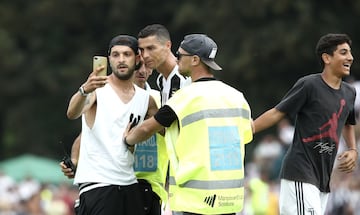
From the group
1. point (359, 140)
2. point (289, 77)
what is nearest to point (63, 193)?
point (289, 77)

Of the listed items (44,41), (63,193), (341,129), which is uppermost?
(44,41)

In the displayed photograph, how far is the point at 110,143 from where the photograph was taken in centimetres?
1132

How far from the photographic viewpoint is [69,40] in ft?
144

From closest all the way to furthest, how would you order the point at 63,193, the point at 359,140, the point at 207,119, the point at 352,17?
1. the point at 207,119
2. the point at 359,140
3. the point at 63,193
4. the point at 352,17

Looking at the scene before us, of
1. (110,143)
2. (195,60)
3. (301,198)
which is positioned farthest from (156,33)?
(301,198)

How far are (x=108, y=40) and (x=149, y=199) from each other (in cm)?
3001

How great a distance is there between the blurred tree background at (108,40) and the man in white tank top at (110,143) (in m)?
23.3

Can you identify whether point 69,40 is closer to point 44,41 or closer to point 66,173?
point 44,41

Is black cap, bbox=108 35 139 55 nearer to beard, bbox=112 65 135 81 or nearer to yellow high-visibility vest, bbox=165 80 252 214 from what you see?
beard, bbox=112 65 135 81

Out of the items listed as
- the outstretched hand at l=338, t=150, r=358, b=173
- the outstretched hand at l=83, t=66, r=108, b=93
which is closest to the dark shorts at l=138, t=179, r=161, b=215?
the outstretched hand at l=83, t=66, r=108, b=93

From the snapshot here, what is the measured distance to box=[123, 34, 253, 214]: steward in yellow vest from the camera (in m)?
10.5

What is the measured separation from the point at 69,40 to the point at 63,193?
1363 centimetres

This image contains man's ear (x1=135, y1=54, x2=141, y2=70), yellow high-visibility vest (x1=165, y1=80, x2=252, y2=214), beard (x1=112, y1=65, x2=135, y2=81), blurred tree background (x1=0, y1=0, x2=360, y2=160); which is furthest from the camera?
blurred tree background (x1=0, y1=0, x2=360, y2=160)

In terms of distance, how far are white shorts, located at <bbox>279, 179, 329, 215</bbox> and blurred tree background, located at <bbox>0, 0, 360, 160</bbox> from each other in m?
22.5
